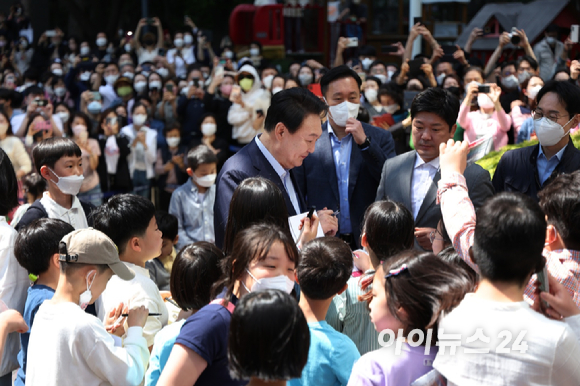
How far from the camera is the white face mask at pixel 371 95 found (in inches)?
308

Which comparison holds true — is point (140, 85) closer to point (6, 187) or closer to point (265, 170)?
point (6, 187)

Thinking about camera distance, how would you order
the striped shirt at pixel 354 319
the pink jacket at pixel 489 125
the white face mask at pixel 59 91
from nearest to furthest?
the striped shirt at pixel 354 319 < the pink jacket at pixel 489 125 < the white face mask at pixel 59 91

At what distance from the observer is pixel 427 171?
139 inches

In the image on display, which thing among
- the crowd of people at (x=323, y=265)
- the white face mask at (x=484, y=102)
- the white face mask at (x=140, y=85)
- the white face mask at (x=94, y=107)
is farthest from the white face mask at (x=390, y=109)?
the white face mask at (x=140, y=85)

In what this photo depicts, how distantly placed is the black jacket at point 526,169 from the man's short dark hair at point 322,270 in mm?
1671

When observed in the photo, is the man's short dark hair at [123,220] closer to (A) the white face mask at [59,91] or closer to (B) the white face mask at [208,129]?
(B) the white face mask at [208,129]

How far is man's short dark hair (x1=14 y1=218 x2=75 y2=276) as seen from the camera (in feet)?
9.59

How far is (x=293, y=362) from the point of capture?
1.77 meters

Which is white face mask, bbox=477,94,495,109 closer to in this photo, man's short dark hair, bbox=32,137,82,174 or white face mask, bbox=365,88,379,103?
white face mask, bbox=365,88,379,103

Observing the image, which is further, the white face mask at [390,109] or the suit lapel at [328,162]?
the white face mask at [390,109]

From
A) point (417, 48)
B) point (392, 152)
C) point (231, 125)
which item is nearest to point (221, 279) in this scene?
point (392, 152)

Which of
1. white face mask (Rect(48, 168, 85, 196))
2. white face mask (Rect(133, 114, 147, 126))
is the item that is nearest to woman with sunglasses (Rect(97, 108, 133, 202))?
white face mask (Rect(133, 114, 147, 126))

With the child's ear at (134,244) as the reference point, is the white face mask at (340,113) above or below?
above

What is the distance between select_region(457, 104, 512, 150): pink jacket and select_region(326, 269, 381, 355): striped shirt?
3.52 meters
